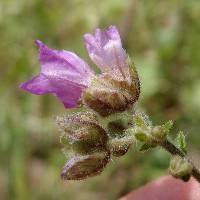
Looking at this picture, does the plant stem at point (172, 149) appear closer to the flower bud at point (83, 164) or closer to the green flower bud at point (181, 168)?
the green flower bud at point (181, 168)

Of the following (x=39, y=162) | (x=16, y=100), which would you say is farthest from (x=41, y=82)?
(x=39, y=162)

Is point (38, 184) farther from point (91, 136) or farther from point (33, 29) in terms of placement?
point (91, 136)

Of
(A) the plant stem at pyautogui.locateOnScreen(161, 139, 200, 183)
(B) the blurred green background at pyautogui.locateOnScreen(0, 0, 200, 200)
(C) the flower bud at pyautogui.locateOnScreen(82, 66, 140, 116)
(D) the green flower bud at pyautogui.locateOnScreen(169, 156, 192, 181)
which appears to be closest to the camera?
(D) the green flower bud at pyautogui.locateOnScreen(169, 156, 192, 181)

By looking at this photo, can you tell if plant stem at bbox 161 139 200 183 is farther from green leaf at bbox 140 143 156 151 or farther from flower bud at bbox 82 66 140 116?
flower bud at bbox 82 66 140 116

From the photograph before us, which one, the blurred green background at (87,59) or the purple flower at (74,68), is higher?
the blurred green background at (87,59)

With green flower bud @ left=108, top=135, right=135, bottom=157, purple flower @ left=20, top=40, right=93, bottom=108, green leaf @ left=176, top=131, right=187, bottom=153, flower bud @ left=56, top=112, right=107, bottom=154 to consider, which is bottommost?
green leaf @ left=176, top=131, right=187, bottom=153

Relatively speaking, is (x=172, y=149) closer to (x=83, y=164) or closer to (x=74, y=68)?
(x=83, y=164)

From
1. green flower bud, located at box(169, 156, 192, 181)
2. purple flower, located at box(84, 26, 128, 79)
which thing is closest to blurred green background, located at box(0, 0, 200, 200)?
purple flower, located at box(84, 26, 128, 79)

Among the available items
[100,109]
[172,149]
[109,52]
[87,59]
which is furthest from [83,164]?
[87,59]

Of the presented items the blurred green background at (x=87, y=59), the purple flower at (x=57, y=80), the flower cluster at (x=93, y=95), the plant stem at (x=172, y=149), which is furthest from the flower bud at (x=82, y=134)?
the blurred green background at (x=87, y=59)
